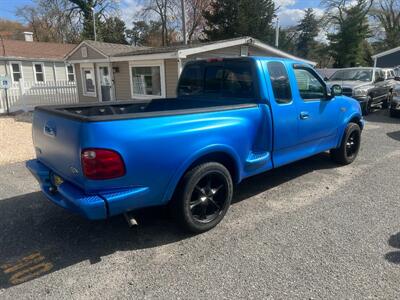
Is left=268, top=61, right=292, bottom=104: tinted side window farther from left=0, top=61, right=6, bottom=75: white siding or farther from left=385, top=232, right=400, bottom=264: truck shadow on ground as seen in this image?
left=0, top=61, right=6, bottom=75: white siding

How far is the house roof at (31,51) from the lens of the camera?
21.5 meters

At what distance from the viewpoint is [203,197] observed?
Answer: 370 cm

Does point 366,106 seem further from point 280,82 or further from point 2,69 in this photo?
point 2,69

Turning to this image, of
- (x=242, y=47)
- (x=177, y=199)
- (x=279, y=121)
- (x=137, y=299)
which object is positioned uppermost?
(x=242, y=47)

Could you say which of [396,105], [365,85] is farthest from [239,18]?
[396,105]

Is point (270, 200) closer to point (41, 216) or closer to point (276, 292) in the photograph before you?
point (276, 292)

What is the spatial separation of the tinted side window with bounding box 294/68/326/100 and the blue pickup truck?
2 centimetres

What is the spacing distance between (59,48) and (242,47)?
17.9m

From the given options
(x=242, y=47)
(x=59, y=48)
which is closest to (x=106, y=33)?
(x=59, y=48)

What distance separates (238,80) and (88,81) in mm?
15715

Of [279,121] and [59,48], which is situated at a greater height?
[59,48]

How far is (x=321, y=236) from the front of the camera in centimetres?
364

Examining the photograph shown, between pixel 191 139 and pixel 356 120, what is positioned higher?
pixel 191 139

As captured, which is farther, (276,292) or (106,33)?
(106,33)
